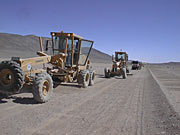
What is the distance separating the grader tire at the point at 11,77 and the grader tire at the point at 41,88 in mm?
523

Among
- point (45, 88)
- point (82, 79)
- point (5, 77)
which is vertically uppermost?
point (5, 77)

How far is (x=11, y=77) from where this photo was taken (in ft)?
19.6

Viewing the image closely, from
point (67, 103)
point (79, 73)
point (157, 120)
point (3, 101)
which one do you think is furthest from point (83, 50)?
point (157, 120)

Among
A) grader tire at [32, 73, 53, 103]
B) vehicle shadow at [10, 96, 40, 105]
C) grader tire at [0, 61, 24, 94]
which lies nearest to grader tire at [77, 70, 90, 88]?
grader tire at [32, 73, 53, 103]

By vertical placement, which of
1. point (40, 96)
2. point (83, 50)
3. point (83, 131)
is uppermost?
point (83, 50)

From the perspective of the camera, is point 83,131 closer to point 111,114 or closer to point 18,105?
point 111,114

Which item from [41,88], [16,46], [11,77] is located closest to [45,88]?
[41,88]

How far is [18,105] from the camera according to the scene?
245 inches

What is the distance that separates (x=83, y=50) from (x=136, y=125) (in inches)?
272

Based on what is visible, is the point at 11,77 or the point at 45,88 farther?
the point at 45,88

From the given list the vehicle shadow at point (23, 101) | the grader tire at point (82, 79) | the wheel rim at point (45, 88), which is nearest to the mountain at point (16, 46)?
the grader tire at point (82, 79)

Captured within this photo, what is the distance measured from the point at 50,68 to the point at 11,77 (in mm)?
3445

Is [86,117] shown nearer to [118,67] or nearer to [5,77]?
[5,77]

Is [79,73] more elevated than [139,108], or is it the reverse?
[79,73]
